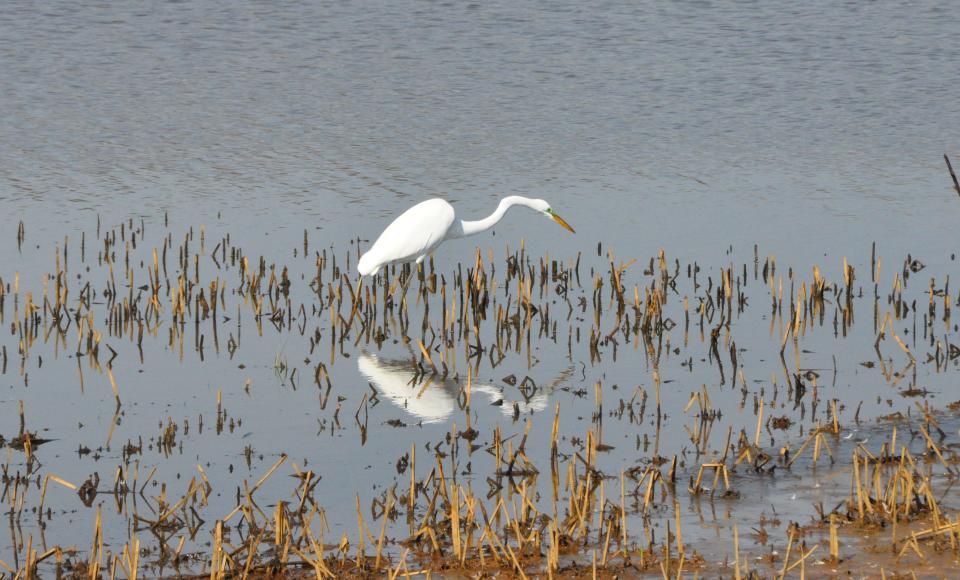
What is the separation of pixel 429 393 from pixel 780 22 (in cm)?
1695

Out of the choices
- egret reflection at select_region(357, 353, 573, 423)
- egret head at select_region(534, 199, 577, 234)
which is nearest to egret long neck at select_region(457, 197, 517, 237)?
egret head at select_region(534, 199, 577, 234)

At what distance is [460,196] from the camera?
15602 mm

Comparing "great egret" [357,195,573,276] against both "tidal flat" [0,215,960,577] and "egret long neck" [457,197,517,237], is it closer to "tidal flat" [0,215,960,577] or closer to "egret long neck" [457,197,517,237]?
"egret long neck" [457,197,517,237]

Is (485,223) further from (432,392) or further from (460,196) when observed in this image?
(432,392)

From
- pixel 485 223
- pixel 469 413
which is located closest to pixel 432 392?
pixel 469 413

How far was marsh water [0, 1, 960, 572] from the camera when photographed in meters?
8.32

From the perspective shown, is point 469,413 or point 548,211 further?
point 548,211


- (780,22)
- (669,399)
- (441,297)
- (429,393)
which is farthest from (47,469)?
(780,22)

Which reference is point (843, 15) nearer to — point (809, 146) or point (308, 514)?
point (809, 146)

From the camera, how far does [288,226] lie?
1392cm

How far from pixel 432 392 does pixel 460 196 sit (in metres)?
6.64

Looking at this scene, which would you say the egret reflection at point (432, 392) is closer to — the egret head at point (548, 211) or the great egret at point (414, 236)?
the great egret at point (414, 236)

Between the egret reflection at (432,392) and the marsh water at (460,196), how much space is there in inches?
1.3

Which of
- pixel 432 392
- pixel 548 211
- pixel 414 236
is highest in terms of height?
pixel 548 211
